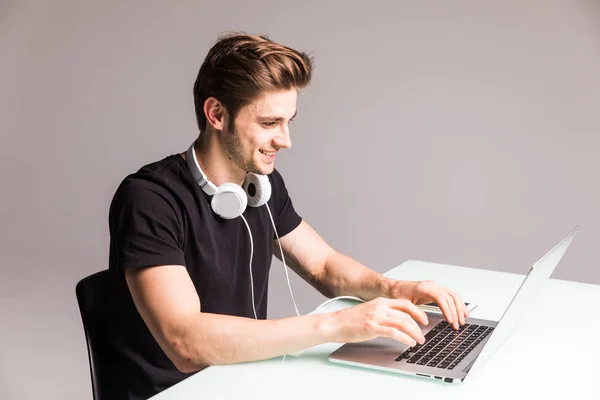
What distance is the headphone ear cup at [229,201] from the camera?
1838 millimetres

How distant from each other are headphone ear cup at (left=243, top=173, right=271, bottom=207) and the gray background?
152 centimetres

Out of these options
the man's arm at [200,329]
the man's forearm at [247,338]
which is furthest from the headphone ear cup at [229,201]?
the man's forearm at [247,338]

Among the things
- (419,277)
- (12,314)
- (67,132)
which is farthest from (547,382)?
(67,132)

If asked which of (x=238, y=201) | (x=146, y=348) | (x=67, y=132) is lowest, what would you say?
(x=146, y=348)

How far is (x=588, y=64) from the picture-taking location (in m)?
3.57

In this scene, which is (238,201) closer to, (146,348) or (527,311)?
(146,348)

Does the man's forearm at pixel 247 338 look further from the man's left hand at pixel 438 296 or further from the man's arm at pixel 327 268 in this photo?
the man's arm at pixel 327 268

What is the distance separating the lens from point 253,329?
1.52m

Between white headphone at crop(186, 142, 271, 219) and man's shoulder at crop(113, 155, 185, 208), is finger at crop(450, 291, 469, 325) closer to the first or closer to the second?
white headphone at crop(186, 142, 271, 219)

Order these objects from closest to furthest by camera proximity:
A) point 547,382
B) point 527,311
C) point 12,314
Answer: point 547,382, point 527,311, point 12,314

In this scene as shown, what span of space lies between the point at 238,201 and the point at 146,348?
0.38m

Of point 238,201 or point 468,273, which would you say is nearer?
point 238,201

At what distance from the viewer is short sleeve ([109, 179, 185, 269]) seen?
1639mm

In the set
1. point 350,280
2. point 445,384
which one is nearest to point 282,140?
point 350,280
